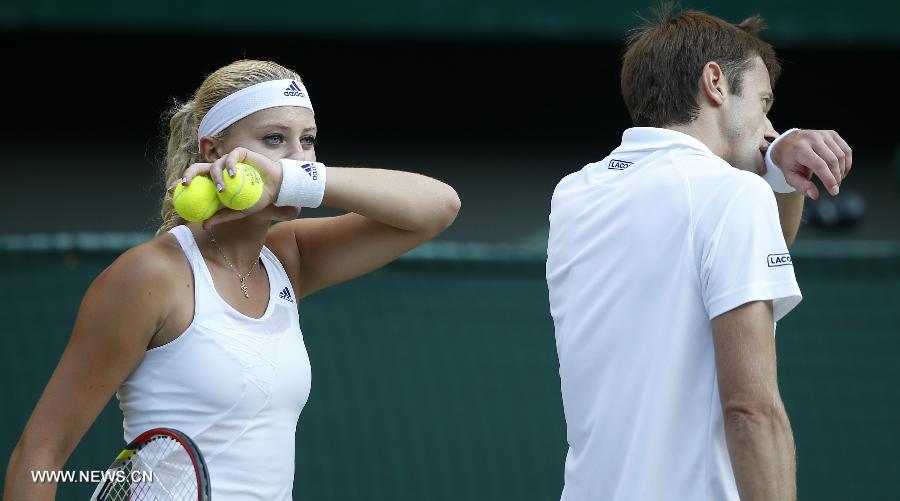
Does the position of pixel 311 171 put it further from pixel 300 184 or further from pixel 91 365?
pixel 91 365

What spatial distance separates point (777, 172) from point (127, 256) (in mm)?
1343

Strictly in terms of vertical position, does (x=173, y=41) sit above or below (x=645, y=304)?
above

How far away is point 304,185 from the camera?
2.26 m

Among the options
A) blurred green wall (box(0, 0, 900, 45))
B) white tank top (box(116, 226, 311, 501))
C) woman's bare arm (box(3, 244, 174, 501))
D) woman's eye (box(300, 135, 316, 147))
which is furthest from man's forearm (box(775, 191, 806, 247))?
blurred green wall (box(0, 0, 900, 45))

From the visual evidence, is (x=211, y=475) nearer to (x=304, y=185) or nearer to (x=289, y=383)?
(x=289, y=383)

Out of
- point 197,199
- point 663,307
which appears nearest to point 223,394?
point 197,199

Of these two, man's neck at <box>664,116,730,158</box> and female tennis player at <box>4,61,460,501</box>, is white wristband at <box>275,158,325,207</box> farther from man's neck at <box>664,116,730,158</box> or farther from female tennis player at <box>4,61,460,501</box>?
man's neck at <box>664,116,730,158</box>

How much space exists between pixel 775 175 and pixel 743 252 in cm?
A: 50

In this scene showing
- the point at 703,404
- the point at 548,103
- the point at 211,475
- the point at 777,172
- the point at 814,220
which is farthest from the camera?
the point at 548,103

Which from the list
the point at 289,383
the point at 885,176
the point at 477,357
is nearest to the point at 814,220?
the point at 885,176

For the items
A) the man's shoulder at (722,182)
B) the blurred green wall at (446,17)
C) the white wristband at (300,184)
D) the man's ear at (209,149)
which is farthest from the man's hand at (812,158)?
the blurred green wall at (446,17)

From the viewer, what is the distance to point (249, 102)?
7.93 feet

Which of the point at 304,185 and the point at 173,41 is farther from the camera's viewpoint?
the point at 173,41

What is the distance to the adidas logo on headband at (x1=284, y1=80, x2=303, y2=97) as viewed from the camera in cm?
245
